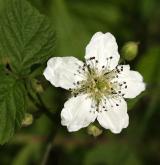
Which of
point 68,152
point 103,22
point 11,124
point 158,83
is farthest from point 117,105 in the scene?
point 103,22

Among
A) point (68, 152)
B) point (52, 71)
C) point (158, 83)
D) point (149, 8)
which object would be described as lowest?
point (68, 152)

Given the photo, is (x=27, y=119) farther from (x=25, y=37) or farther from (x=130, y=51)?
(x=130, y=51)

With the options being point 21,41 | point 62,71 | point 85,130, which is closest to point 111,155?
point 85,130

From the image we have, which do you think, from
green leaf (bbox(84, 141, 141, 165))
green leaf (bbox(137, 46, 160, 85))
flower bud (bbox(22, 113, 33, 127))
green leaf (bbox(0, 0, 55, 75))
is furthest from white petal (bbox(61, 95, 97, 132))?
green leaf (bbox(84, 141, 141, 165))

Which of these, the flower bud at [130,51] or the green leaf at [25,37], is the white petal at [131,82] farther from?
the green leaf at [25,37]

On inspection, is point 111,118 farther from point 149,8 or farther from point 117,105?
point 149,8

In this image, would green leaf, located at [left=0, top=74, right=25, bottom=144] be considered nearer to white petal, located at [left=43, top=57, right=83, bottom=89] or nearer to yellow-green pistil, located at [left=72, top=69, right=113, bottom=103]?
white petal, located at [left=43, top=57, right=83, bottom=89]
